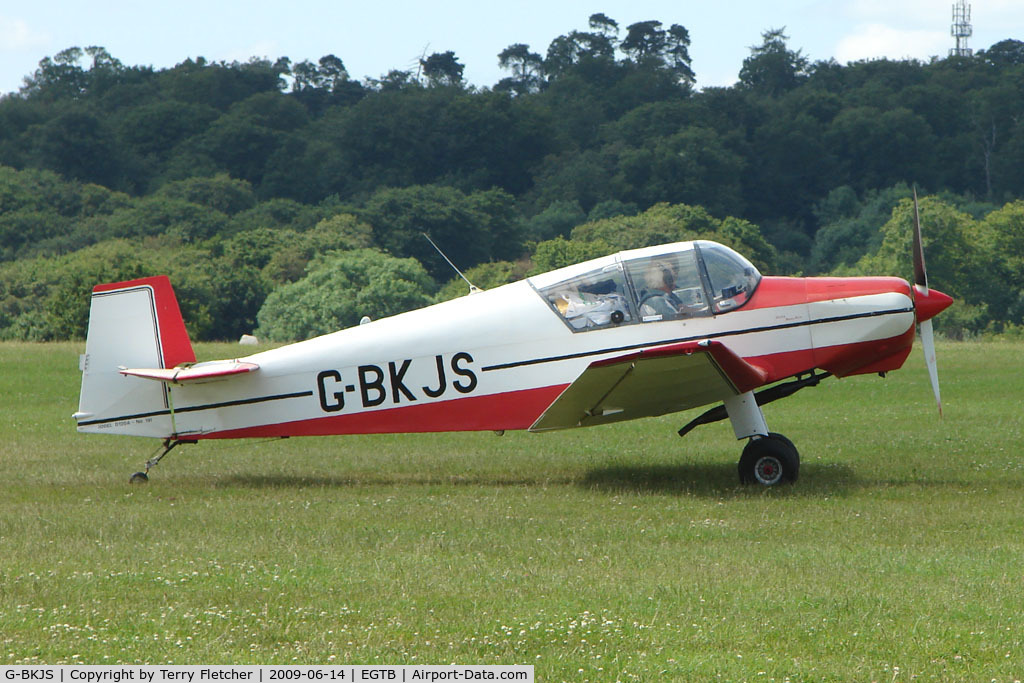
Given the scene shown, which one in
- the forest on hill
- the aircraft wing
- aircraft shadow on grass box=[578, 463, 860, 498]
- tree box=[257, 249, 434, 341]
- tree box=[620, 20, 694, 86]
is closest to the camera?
the aircraft wing

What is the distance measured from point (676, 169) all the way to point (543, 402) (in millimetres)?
93180

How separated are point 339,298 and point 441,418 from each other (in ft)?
172

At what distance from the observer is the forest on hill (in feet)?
213

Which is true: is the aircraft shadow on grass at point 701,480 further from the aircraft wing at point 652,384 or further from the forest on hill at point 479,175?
the forest on hill at point 479,175

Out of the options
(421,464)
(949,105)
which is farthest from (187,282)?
(949,105)

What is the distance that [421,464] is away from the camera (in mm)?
12805

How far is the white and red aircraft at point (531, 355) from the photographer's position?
10.8 meters

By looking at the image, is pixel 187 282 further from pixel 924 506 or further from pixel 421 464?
pixel 924 506

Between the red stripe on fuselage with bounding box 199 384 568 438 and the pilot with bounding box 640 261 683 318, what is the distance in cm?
111

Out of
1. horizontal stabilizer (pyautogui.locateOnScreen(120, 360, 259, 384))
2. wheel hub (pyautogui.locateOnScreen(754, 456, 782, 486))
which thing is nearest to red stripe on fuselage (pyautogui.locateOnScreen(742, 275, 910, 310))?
wheel hub (pyautogui.locateOnScreen(754, 456, 782, 486))

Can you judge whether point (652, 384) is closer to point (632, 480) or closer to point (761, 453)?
point (761, 453)

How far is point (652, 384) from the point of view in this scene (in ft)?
34.4

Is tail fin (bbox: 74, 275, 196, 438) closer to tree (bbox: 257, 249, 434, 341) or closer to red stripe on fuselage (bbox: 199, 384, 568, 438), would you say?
red stripe on fuselage (bbox: 199, 384, 568, 438)

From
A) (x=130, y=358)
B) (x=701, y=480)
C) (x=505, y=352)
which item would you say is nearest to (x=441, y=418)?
(x=505, y=352)
